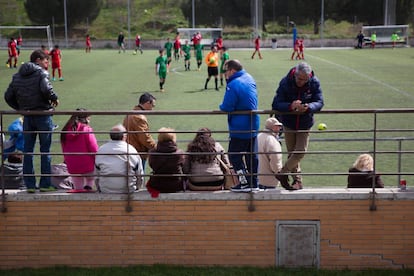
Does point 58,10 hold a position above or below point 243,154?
above

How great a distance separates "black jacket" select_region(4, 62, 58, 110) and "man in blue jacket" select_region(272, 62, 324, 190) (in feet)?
9.68

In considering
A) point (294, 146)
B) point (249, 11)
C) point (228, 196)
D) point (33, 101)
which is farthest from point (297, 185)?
point (249, 11)

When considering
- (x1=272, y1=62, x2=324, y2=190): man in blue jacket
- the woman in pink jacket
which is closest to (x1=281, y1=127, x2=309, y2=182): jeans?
(x1=272, y1=62, x2=324, y2=190): man in blue jacket

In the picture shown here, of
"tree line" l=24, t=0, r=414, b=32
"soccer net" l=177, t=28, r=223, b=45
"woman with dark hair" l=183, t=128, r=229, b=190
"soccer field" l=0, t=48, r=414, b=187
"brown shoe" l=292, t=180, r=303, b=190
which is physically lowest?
"soccer field" l=0, t=48, r=414, b=187

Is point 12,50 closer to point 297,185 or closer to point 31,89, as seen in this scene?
point 31,89

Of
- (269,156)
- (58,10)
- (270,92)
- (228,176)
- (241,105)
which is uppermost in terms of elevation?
(58,10)

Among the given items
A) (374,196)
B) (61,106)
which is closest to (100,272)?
(374,196)

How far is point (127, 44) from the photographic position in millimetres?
65875

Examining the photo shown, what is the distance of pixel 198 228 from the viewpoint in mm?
7812

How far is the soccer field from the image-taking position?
49.2ft

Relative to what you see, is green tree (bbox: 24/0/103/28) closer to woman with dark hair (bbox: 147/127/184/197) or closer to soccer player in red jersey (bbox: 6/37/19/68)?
soccer player in red jersey (bbox: 6/37/19/68)

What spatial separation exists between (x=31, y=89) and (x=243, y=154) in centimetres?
289

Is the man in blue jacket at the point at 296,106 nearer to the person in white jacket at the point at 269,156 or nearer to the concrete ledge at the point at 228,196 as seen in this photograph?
the person in white jacket at the point at 269,156

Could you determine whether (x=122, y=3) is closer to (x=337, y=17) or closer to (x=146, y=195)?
(x=337, y=17)
